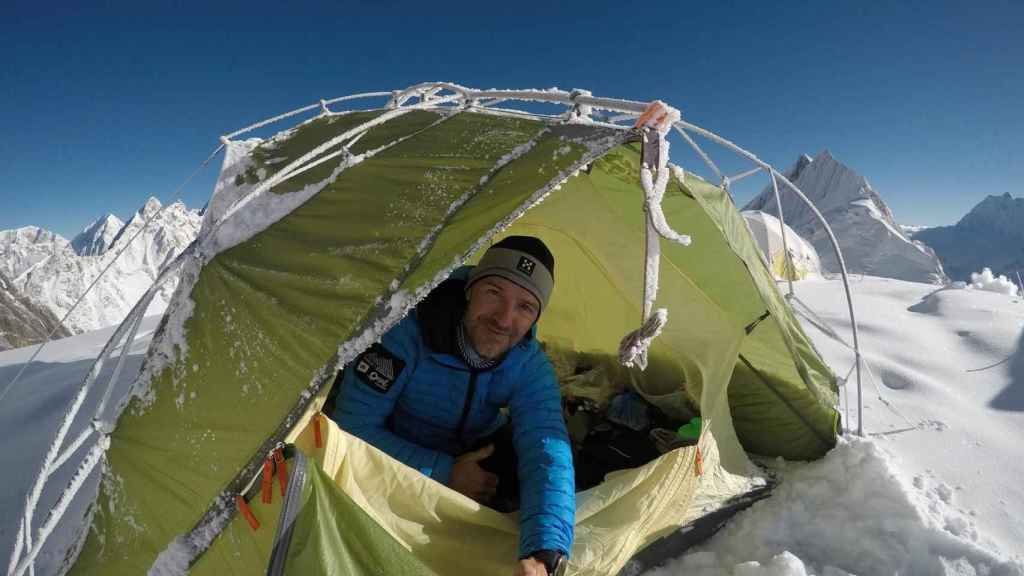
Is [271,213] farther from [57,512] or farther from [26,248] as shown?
[26,248]

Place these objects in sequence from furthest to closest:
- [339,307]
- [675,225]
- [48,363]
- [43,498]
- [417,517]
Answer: [48,363] < [675,225] < [43,498] < [417,517] < [339,307]

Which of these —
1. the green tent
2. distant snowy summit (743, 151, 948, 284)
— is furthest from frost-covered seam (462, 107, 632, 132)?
distant snowy summit (743, 151, 948, 284)

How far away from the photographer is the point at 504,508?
81.8 inches

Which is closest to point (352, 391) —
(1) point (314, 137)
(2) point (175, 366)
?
(2) point (175, 366)

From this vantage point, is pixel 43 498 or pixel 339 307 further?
pixel 43 498

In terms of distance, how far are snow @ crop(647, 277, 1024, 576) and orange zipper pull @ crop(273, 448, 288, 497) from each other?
1.65 metres

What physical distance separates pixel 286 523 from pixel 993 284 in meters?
11.2

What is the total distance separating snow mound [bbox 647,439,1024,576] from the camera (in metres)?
2.24

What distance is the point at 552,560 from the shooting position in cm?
166

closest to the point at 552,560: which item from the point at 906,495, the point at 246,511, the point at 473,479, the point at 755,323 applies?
the point at 473,479

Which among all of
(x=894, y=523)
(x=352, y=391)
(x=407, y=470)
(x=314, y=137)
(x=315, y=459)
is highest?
(x=314, y=137)

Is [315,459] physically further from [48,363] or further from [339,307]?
[48,363]

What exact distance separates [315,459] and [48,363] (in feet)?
17.1

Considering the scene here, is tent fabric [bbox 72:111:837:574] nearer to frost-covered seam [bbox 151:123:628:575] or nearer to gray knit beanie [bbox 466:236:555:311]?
frost-covered seam [bbox 151:123:628:575]
